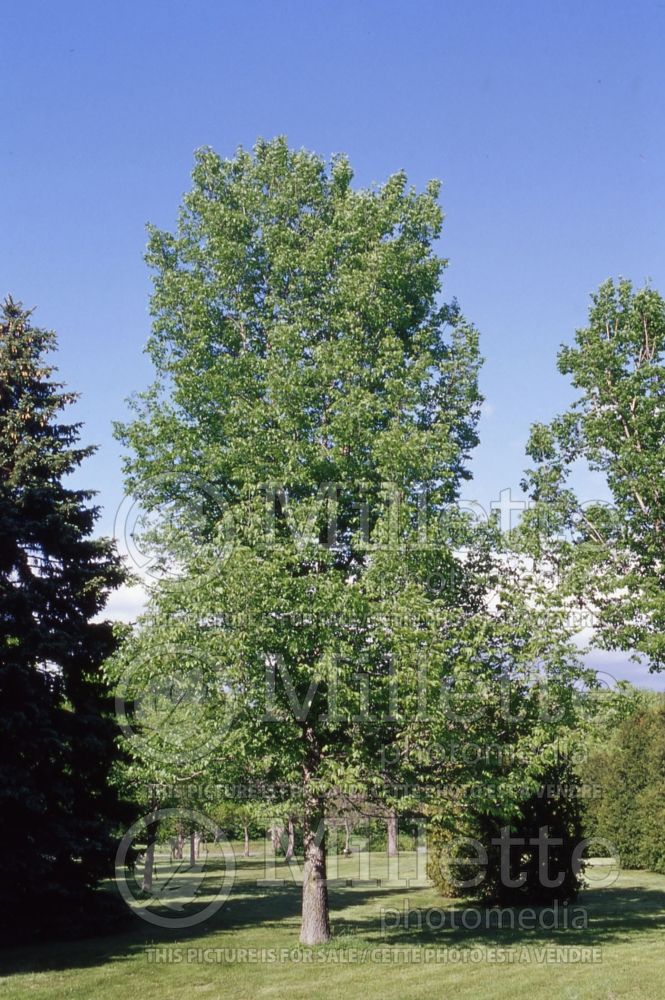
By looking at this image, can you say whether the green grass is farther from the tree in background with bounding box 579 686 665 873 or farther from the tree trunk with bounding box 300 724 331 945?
the tree in background with bounding box 579 686 665 873

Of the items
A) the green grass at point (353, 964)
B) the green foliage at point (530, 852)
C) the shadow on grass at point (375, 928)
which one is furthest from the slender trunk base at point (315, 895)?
the green foliage at point (530, 852)

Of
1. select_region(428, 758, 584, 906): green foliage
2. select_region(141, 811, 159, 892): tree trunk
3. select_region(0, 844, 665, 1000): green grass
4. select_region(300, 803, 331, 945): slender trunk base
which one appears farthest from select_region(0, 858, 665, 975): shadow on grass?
select_region(141, 811, 159, 892): tree trunk

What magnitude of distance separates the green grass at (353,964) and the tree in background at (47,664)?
5.47 ft

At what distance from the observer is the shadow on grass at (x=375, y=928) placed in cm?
1691

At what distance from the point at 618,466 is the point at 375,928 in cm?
1334

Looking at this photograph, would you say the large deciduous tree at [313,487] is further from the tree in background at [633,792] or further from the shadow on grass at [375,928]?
the tree in background at [633,792]

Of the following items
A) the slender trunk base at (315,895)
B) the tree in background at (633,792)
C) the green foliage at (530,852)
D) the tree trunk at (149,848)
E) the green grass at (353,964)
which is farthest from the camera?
the tree in background at (633,792)

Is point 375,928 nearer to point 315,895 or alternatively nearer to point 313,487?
point 315,895

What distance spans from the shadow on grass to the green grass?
4 cm

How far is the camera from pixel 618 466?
72.3 feet

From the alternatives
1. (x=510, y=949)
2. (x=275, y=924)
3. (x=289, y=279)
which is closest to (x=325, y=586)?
(x=289, y=279)

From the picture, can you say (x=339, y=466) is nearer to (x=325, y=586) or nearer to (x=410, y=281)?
(x=325, y=586)

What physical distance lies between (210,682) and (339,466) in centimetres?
476

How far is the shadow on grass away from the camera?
16.9m
